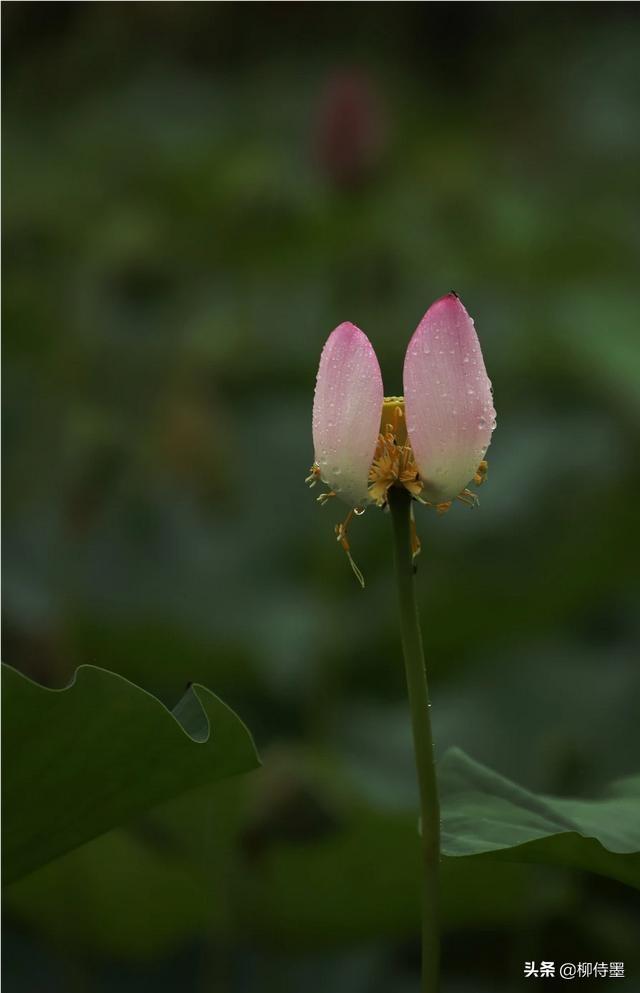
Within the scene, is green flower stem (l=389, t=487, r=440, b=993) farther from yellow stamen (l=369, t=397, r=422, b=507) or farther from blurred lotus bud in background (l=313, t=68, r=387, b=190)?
blurred lotus bud in background (l=313, t=68, r=387, b=190)

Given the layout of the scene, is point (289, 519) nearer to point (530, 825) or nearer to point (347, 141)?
point (347, 141)

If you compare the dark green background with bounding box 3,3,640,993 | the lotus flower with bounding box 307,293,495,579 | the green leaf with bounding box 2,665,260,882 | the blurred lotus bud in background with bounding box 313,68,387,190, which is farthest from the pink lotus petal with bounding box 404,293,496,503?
the blurred lotus bud in background with bounding box 313,68,387,190

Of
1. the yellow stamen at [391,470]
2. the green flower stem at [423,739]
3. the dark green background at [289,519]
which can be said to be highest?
the dark green background at [289,519]

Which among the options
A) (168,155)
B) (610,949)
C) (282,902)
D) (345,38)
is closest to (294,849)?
(282,902)

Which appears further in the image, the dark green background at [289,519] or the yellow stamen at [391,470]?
the dark green background at [289,519]

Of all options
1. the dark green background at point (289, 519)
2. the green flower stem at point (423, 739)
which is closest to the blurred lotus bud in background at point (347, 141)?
the dark green background at point (289, 519)

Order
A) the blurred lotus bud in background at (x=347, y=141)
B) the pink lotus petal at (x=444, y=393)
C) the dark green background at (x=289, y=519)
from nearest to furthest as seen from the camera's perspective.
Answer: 1. the pink lotus petal at (x=444, y=393)
2. the dark green background at (x=289, y=519)
3. the blurred lotus bud in background at (x=347, y=141)

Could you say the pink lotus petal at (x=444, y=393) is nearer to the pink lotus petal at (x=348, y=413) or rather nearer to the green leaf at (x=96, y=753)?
the pink lotus petal at (x=348, y=413)
